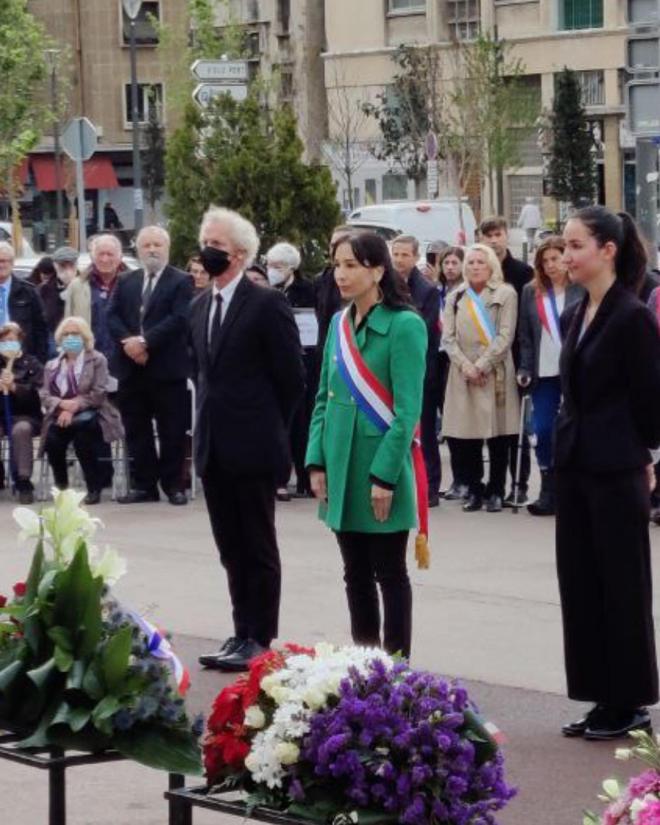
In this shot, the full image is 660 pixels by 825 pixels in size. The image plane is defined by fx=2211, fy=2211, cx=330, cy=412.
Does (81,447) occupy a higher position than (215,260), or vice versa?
(215,260)

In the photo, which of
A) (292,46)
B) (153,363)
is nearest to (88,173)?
(292,46)

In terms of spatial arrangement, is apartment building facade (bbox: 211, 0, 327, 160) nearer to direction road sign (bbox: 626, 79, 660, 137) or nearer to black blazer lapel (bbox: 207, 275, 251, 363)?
direction road sign (bbox: 626, 79, 660, 137)

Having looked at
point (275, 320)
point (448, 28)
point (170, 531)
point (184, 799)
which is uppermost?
point (448, 28)

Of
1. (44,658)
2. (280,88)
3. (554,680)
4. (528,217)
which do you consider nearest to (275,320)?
(554,680)

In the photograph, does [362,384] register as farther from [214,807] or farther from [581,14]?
[581,14]

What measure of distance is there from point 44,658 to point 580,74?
61.9 meters

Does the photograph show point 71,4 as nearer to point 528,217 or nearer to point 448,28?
point 448,28

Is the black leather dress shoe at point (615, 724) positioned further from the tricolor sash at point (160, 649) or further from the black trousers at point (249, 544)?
the tricolor sash at point (160, 649)

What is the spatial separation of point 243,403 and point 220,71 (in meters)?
12.6

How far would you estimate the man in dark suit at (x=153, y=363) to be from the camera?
15.9m

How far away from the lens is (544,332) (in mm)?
14781

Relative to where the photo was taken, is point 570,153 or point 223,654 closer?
point 223,654

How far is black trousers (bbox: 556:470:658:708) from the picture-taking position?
8.15 meters

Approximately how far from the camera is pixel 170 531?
48.3 ft
